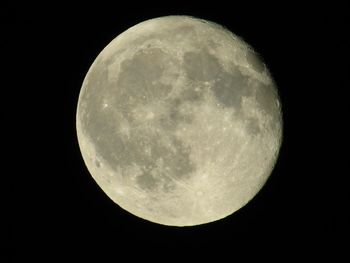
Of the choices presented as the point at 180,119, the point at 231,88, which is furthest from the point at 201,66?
the point at 180,119

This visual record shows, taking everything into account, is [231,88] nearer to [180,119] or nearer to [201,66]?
[201,66]

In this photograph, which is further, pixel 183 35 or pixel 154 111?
pixel 183 35

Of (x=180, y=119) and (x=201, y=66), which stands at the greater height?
(x=201, y=66)

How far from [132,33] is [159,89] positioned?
858 millimetres

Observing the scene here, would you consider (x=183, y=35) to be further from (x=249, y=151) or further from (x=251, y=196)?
(x=251, y=196)

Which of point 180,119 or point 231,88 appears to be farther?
point 231,88

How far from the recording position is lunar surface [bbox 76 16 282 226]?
421 cm

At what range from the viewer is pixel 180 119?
13.7 feet

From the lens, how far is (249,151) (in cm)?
445

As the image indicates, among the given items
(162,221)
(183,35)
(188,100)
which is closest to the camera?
(188,100)

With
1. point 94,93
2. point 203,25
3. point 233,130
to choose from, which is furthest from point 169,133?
point 203,25

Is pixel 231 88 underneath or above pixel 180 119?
above

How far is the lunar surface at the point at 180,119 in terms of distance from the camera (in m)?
4.21

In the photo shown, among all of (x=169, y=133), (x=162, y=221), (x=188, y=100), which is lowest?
(x=162, y=221)
